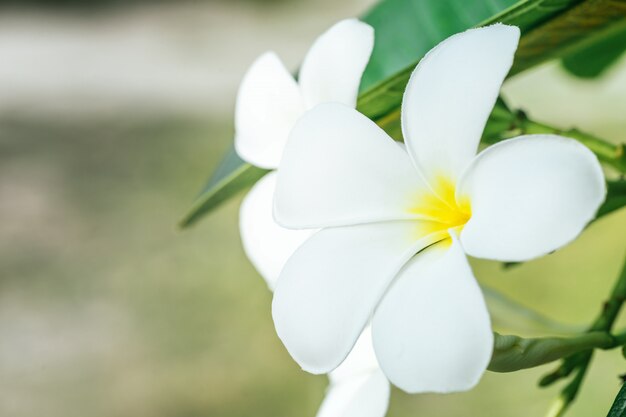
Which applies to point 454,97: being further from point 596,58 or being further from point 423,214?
point 596,58

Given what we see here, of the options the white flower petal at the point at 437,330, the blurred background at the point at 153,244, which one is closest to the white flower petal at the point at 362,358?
the white flower petal at the point at 437,330

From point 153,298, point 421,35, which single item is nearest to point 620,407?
point 421,35

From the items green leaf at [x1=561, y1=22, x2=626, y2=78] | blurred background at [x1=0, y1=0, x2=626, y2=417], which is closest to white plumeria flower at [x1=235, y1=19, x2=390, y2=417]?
green leaf at [x1=561, y1=22, x2=626, y2=78]

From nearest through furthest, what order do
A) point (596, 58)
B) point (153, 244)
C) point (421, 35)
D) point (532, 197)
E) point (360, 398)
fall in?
point (532, 197)
point (360, 398)
point (421, 35)
point (596, 58)
point (153, 244)

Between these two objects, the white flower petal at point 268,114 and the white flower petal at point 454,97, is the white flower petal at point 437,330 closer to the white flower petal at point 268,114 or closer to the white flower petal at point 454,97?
the white flower petal at point 454,97

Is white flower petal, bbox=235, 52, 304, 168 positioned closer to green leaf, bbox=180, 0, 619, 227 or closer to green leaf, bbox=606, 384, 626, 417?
green leaf, bbox=180, 0, 619, 227

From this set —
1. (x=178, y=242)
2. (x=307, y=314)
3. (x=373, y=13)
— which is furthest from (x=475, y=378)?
(x=178, y=242)

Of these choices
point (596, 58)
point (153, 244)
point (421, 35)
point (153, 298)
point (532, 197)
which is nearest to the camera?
point (532, 197)
